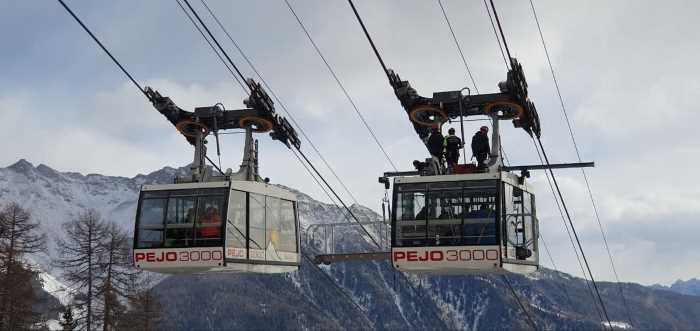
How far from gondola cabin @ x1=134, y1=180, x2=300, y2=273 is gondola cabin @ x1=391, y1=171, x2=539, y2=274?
4.33m

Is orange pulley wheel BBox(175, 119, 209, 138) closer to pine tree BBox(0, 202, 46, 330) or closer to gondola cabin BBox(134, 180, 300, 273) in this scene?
gondola cabin BBox(134, 180, 300, 273)

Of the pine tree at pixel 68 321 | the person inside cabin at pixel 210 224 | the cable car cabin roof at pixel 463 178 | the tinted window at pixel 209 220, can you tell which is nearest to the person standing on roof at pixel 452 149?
the cable car cabin roof at pixel 463 178

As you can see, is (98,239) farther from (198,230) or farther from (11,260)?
(198,230)

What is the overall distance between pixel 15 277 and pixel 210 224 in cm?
3478

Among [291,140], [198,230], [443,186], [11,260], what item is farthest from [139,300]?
[443,186]

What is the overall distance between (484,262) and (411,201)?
89.0 inches

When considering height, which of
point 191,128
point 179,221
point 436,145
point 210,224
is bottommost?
point 210,224

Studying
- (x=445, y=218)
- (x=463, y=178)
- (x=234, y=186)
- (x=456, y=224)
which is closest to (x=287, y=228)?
(x=234, y=186)

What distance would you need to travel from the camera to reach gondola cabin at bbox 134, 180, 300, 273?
22.3 meters

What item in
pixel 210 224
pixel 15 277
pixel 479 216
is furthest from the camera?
pixel 15 277

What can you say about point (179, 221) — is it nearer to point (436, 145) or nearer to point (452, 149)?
point (436, 145)

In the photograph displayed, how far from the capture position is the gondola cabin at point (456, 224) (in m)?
20.4

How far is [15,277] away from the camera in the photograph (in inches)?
2072

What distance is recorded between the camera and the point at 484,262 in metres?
20.3
